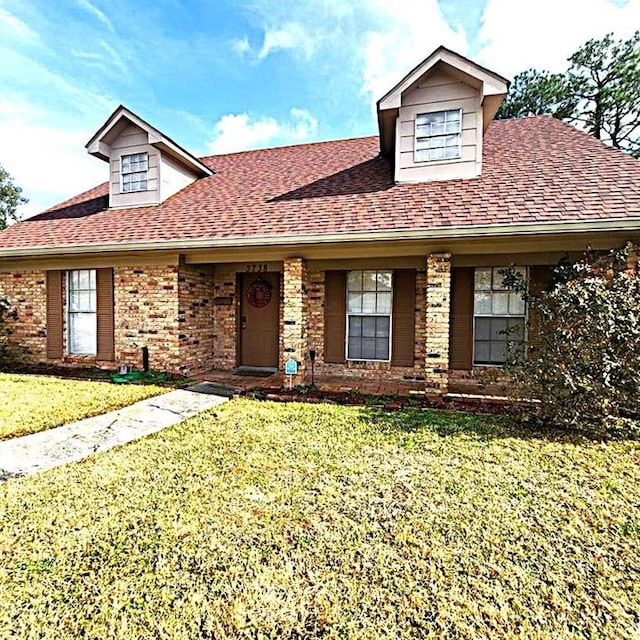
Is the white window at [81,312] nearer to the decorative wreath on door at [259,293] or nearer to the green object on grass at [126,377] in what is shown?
the green object on grass at [126,377]

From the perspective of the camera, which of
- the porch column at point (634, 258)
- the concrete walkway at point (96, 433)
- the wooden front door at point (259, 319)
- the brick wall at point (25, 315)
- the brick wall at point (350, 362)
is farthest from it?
the brick wall at point (25, 315)

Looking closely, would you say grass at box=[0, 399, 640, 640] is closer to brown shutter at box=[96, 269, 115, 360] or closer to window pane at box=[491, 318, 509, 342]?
window pane at box=[491, 318, 509, 342]

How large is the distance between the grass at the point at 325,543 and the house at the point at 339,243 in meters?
3.17

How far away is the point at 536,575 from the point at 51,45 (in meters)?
11.9

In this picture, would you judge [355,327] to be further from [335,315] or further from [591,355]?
[591,355]

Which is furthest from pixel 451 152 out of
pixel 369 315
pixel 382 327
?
pixel 382 327

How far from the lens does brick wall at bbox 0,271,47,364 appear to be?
9.05m

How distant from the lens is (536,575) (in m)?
2.35

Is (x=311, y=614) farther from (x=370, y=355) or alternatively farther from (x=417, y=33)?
(x=417, y=33)

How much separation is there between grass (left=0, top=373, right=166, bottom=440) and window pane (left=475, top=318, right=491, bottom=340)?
595cm

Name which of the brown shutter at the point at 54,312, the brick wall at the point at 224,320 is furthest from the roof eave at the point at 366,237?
the brick wall at the point at 224,320

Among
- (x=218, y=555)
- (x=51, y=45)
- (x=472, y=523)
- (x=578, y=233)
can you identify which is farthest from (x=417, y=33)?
(x=218, y=555)

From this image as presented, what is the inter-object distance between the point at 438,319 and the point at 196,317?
5.15 meters

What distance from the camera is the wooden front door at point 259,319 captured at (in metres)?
8.91
